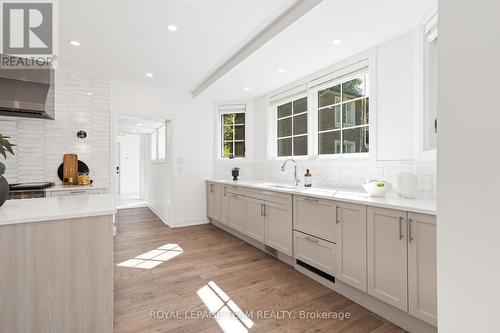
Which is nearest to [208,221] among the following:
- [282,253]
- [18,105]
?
[282,253]

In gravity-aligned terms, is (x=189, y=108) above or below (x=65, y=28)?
below

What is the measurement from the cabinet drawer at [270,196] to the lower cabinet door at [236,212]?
24 cm

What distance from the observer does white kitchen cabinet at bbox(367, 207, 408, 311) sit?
1.68m

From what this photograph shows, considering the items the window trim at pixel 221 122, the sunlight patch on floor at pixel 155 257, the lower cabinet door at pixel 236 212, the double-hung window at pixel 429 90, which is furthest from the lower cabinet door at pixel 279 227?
the window trim at pixel 221 122

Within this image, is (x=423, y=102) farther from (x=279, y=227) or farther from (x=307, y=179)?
(x=279, y=227)

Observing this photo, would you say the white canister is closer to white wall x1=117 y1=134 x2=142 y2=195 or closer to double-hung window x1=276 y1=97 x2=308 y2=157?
double-hung window x1=276 y1=97 x2=308 y2=157

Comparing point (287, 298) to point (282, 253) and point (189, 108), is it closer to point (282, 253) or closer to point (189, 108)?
point (282, 253)

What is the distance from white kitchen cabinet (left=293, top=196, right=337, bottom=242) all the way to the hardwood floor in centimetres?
51

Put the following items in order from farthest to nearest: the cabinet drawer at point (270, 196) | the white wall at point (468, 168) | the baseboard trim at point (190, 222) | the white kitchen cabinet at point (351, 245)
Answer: the baseboard trim at point (190, 222)
the cabinet drawer at point (270, 196)
the white kitchen cabinet at point (351, 245)
the white wall at point (468, 168)

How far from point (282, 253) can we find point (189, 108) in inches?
125

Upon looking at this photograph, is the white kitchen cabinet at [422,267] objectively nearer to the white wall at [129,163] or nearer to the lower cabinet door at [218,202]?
the lower cabinet door at [218,202]

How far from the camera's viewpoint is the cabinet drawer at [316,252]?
222cm

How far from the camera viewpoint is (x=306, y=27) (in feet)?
7.41

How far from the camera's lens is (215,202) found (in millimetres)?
4422
